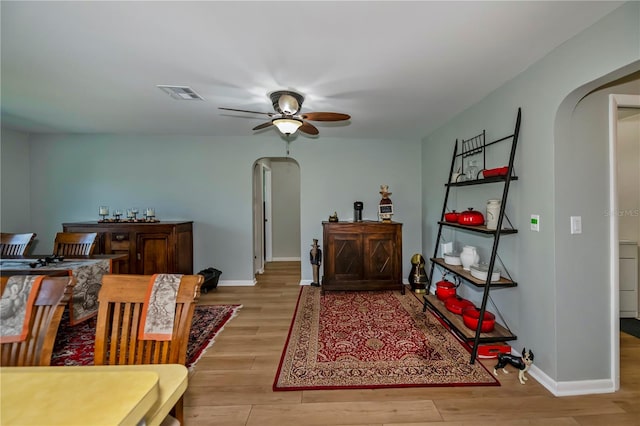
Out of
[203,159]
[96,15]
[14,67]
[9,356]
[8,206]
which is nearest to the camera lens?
[9,356]

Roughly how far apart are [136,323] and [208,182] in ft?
11.6

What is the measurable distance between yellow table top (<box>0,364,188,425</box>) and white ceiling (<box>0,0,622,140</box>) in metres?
1.77

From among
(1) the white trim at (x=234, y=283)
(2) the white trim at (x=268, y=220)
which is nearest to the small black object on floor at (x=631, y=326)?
(1) the white trim at (x=234, y=283)

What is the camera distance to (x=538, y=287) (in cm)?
208

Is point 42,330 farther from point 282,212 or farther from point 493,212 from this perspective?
point 282,212

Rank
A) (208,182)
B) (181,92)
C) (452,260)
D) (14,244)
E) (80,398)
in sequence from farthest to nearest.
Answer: (208,182)
(14,244)
(452,260)
(181,92)
(80,398)

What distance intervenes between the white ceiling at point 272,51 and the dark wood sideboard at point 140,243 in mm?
1484

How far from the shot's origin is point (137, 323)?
1265 millimetres

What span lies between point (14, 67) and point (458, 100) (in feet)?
13.0

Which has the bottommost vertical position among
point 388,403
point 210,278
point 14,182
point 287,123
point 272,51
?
point 388,403

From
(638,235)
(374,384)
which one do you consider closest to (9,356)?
(374,384)

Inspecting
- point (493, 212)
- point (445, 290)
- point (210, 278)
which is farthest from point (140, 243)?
point (493, 212)

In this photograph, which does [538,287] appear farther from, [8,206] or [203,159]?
[8,206]

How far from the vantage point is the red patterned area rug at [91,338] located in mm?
2393
